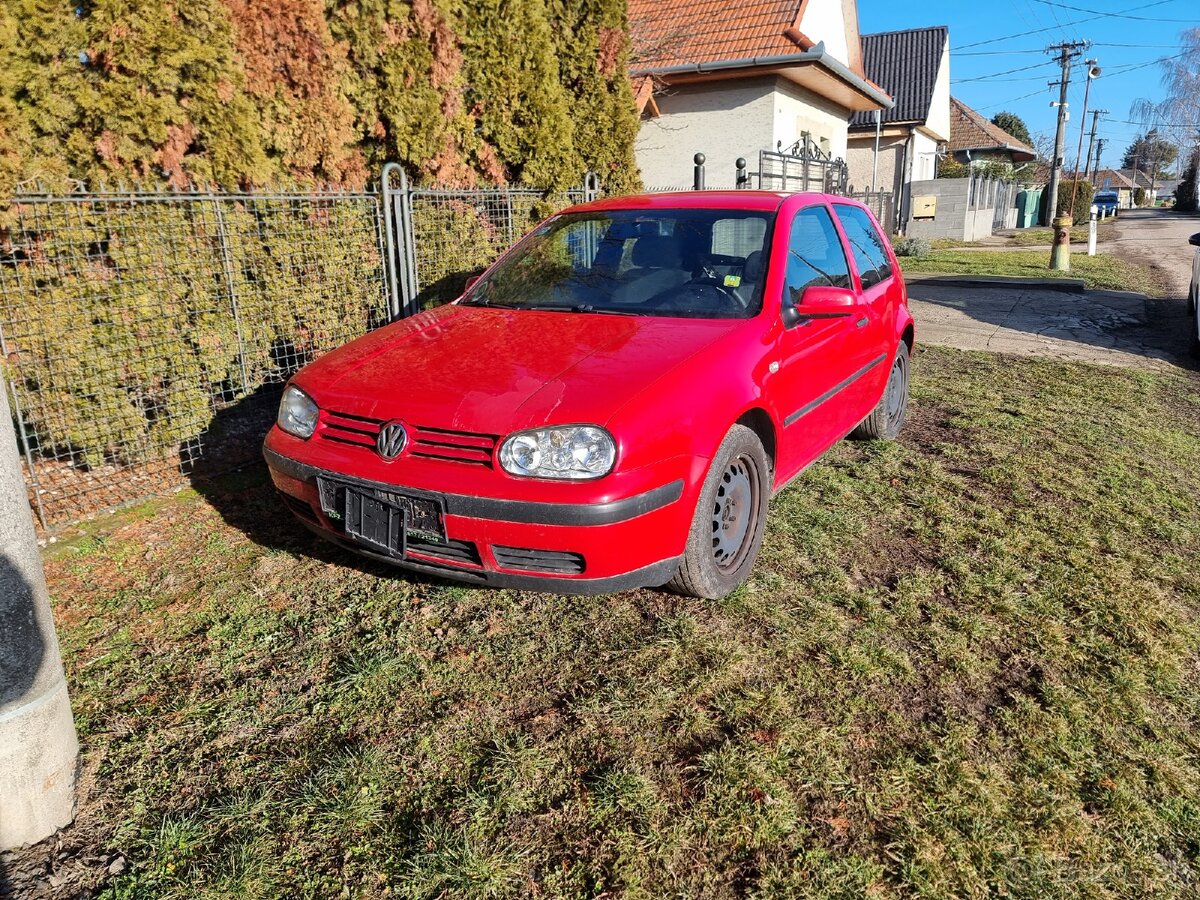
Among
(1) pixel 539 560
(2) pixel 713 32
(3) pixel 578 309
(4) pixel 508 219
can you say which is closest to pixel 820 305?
(3) pixel 578 309

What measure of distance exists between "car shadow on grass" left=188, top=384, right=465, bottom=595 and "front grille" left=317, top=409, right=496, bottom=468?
2.11 ft

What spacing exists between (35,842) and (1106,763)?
10.2 ft

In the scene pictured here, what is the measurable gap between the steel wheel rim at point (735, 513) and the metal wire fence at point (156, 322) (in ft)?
10.8

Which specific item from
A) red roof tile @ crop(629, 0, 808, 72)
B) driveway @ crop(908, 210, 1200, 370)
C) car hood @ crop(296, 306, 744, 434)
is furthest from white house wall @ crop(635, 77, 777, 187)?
car hood @ crop(296, 306, 744, 434)

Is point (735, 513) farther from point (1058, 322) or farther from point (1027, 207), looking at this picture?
point (1027, 207)

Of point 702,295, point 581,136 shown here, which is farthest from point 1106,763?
point 581,136

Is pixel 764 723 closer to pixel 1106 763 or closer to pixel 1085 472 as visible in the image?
pixel 1106 763

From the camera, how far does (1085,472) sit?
5172 mm

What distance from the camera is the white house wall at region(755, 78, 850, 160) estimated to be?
48.7 feet

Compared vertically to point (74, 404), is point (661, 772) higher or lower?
lower

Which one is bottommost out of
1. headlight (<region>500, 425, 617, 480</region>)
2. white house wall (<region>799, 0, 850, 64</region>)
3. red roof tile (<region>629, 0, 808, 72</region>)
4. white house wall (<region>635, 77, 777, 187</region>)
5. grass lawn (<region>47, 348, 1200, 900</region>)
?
grass lawn (<region>47, 348, 1200, 900</region>)

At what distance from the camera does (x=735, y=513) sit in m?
3.52

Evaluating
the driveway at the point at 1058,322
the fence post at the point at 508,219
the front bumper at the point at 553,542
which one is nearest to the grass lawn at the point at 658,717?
the front bumper at the point at 553,542

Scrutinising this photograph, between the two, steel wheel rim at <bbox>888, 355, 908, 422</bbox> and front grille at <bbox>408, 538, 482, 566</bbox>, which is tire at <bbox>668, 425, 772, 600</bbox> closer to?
front grille at <bbox>408, 538, 482, 566</bbox>
